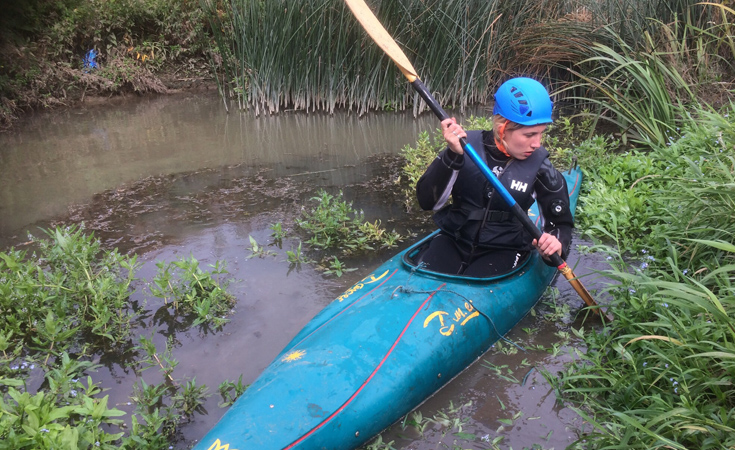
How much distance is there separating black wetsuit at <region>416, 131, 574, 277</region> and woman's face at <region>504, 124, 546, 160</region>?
6 cm

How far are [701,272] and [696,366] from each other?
2.61 feet

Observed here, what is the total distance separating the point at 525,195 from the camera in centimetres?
309

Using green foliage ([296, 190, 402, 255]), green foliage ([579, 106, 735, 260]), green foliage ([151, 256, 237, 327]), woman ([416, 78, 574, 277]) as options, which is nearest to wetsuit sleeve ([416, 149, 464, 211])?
woman ([416, 78, 574, 277])

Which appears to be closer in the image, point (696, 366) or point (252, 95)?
point (696, 366)

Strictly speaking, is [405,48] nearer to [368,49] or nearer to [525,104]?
[368,49]

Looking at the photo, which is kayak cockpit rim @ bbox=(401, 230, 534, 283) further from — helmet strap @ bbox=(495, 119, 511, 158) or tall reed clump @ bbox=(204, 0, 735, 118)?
tall reed clump @ bbox=(204, 0, 735, 118)

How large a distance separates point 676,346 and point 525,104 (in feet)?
4.46

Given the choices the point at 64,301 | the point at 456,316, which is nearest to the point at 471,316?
the point at 456,316

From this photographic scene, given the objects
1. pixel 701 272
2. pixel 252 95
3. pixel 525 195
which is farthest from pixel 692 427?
pixel 252 95

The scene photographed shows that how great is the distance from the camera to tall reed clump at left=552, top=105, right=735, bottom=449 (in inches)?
77.8

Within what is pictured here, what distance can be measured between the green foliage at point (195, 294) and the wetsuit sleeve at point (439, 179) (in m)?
1.36

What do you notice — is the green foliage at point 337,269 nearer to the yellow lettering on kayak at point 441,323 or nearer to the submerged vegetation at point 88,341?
the submerged vegetation at point 88,341

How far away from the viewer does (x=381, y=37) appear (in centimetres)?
384

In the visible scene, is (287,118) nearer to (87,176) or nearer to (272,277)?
(87,176)
